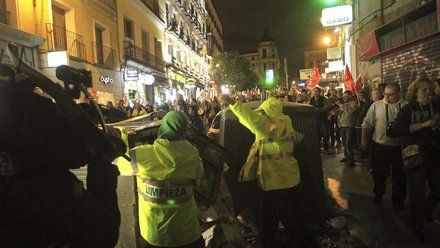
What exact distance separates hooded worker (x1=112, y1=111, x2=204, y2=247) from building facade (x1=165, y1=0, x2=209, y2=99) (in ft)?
91.8

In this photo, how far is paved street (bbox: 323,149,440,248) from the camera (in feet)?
15.1

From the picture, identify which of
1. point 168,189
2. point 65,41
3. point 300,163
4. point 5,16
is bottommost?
point 300,163

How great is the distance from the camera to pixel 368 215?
5551 millimetres

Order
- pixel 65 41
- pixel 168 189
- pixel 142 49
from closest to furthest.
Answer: pixel 168 189 → pixel 65 41 → pixel 142 49

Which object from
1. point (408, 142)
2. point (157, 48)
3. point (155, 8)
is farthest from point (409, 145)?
point (155, 8)

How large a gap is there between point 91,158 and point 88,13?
17.7m

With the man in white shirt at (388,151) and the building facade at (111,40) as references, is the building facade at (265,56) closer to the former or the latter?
the building facade at (111,40)

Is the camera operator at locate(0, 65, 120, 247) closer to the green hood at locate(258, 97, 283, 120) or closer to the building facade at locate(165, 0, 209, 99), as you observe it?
the green hood at locate(258, 97, 283, 120)

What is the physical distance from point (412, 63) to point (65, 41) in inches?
528

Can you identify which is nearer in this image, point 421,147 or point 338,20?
point 421,147

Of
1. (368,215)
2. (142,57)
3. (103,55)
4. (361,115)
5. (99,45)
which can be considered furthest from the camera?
(142,57)

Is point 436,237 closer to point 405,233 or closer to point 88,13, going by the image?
point 405,233

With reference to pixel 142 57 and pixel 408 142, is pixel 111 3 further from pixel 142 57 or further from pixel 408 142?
pixel 408 142

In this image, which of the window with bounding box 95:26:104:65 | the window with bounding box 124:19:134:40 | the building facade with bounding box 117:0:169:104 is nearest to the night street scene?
the window with bounding box 95:26:104:65
